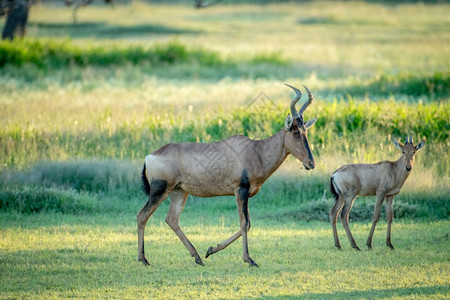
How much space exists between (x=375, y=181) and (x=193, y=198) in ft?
15.3

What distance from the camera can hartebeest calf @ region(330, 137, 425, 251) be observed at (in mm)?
11500

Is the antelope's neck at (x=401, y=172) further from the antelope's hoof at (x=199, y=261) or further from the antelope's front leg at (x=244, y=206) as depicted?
the antelope's hoof at (x=199, y=261)

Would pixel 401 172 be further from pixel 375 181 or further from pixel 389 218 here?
pixel 389 218

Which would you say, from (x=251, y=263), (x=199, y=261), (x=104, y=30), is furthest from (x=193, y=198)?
(x=104, y=30)

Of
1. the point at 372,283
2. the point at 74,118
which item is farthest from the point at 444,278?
the point at 74,118

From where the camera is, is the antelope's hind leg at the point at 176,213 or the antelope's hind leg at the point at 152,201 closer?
the antelope's hind leg at the point at 152,201

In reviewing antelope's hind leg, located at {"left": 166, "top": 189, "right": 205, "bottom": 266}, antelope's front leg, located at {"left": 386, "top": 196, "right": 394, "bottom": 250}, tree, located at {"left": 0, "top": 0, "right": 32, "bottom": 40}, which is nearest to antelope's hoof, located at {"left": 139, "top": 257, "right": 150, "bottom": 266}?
antelope's hind leg, located at {"left": 166, "top": 189, "right": 205, "bottom": 266}

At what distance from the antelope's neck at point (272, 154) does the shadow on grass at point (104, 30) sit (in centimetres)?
4091

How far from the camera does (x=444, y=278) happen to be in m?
9.73

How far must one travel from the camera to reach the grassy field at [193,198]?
986cm

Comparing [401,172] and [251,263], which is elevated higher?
[401,172]

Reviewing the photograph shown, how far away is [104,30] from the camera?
54469 millimetres

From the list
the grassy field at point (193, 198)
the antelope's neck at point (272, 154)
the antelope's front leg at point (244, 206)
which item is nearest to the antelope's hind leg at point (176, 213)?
the grassy field at point (193, 198)

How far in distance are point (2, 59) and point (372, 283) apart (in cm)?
2545
